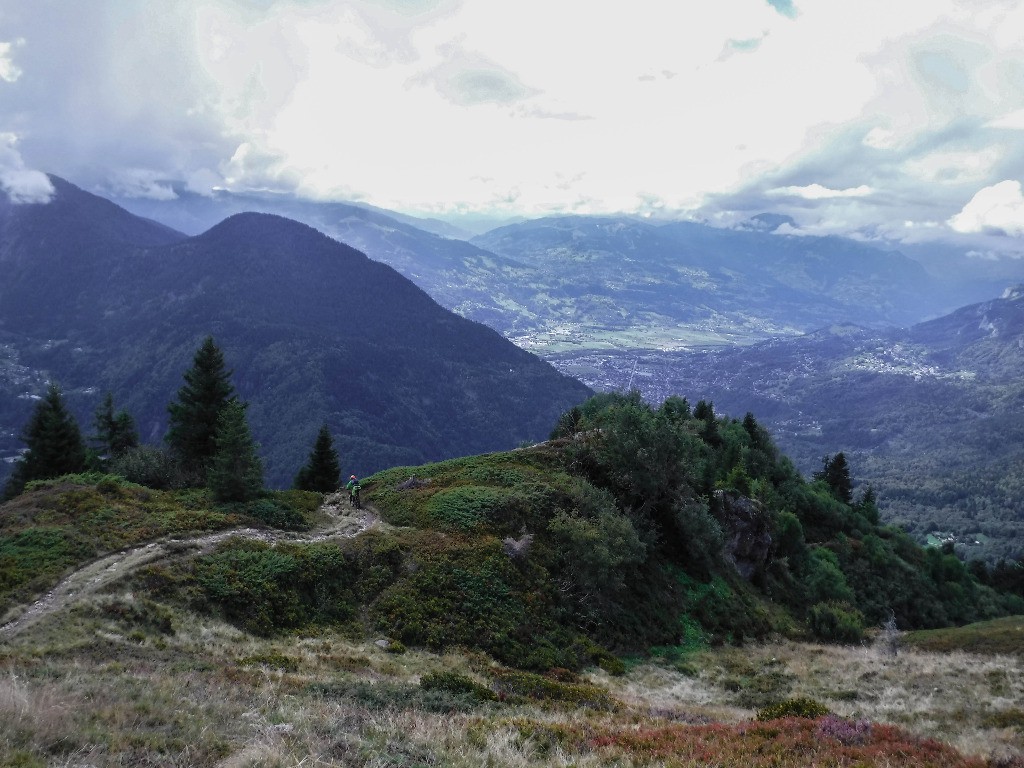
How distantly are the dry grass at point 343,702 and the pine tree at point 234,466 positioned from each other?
14.2m

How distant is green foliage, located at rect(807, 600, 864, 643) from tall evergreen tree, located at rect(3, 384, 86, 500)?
244ft

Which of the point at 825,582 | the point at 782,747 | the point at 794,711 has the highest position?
the point at 782,747

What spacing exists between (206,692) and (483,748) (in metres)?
7.91

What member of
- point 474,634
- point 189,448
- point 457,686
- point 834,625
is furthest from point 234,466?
point 834,625

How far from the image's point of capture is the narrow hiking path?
2373 cm

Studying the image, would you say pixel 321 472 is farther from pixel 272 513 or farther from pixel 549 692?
pixel 549 692

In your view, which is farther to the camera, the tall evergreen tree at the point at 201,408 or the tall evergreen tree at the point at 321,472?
the tall evergreen tree at the point at 321,472

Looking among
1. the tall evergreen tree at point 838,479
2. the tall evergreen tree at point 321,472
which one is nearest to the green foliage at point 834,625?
the tall evergreen tree at point 321,472

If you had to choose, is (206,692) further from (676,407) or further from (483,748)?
(676,407)

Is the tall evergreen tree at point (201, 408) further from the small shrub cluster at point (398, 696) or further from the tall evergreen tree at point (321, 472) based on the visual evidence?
the small shrub cluster at point (398, 696)

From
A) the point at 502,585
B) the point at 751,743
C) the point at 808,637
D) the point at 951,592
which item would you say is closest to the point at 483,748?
the point at 751,743

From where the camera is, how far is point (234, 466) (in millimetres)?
39375

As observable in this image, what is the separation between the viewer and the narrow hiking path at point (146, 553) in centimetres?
2373

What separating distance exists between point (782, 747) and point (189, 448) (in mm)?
52874
